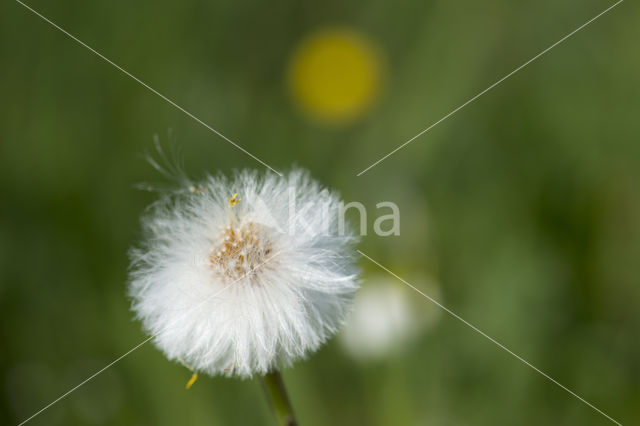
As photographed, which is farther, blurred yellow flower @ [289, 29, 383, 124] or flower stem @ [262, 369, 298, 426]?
blurred yellow flower @ [289, 29, 383, 124]

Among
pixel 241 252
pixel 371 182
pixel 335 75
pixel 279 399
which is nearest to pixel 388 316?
pixel 371 182

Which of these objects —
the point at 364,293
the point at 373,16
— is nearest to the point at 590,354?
the point at 364,293

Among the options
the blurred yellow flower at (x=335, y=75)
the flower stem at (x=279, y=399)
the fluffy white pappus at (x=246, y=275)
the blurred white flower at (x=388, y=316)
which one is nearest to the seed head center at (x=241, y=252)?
the fluffy white pappus at (x=246, y=275)

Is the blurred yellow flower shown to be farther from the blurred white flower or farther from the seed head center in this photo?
the seed head center

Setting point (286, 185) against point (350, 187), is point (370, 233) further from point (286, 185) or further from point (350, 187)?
point (286, 185)

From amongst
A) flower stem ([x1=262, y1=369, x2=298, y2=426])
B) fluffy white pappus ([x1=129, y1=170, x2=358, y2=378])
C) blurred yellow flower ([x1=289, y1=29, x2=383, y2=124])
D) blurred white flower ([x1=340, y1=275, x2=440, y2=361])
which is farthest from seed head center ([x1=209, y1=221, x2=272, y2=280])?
blurred yellow flower ([x1=289, y1=29, x2=383, y2=124])

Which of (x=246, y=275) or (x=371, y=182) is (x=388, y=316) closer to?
(x=371, y=182)

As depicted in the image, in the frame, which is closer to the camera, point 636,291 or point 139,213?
point 636,291
